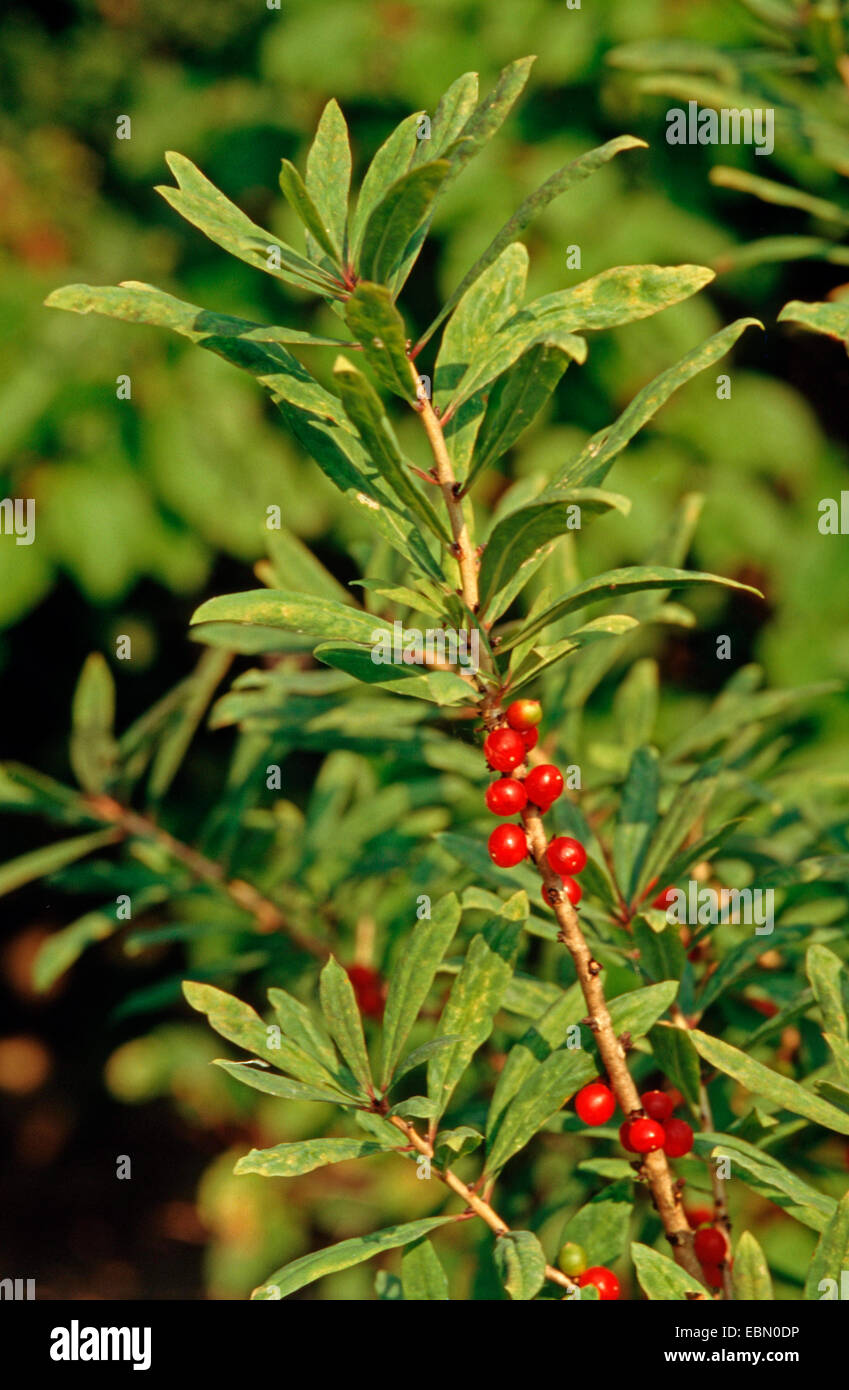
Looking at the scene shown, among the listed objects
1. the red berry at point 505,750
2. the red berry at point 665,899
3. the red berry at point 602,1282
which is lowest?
the red berry at point 602,1282

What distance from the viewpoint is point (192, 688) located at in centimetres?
113

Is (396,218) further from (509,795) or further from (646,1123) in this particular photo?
(646,1123)

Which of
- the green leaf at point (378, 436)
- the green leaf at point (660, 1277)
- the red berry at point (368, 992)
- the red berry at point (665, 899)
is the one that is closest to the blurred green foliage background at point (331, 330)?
the red berry at point (368, 992)

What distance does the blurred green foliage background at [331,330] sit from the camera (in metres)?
1.92

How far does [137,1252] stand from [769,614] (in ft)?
6.24

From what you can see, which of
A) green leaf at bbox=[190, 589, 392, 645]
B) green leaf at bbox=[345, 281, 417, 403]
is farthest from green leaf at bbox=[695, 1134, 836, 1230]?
green leaf at bbox=[345, 281, 417, 403]

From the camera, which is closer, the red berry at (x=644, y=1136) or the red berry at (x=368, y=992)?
the red berry at (x=644, y=1136)

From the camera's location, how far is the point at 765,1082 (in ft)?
2.10

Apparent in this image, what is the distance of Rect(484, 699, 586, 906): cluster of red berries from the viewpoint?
0.61 meters

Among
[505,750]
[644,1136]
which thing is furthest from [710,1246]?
[505,750]

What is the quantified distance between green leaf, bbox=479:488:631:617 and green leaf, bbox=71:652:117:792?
1.92 ft

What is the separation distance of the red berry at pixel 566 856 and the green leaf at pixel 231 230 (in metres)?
0.32

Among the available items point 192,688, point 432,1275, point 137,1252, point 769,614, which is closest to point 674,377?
point 432,1275

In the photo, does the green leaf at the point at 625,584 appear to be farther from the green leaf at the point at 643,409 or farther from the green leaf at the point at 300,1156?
the green leaf at the point at 300,1156
